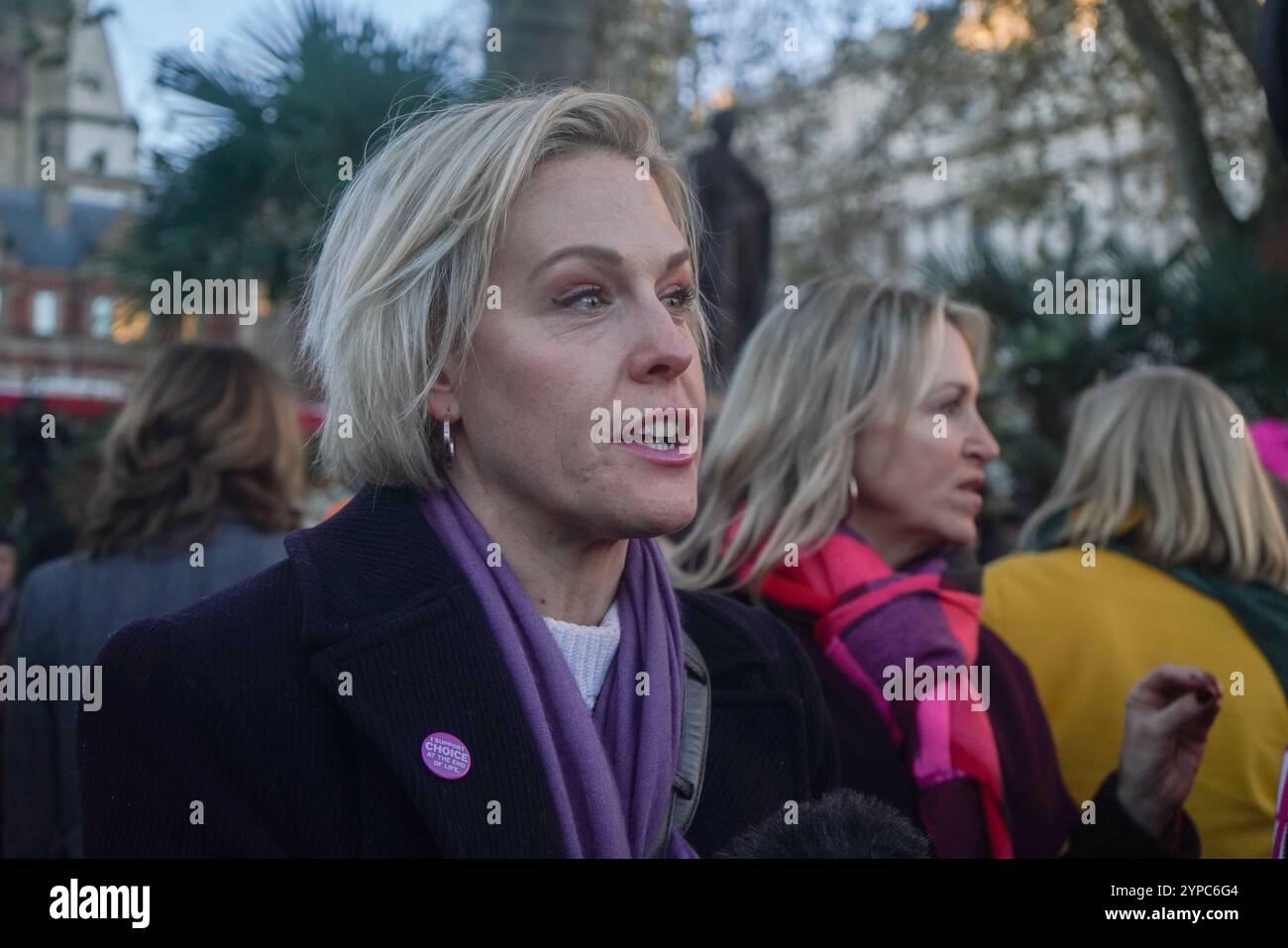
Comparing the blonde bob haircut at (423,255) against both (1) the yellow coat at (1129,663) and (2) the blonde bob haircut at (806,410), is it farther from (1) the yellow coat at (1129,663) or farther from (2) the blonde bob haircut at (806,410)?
(1) the yellow coat at (1129,663)

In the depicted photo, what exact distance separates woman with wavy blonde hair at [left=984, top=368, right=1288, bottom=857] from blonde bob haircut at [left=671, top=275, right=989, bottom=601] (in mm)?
615

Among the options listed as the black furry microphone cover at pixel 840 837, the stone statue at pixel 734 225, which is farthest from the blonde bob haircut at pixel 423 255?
the stone statue at pixel 734 225

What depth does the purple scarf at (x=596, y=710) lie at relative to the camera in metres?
1.71

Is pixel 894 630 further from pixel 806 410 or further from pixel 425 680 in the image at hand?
pixel 425 680

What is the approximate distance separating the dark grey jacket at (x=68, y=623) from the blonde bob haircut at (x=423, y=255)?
142 cm

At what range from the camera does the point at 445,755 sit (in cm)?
169

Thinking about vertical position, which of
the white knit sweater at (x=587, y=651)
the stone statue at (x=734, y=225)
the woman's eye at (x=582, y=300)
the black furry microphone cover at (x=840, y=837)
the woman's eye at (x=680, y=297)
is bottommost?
the black furry microphone cover at (x=840, y=837)

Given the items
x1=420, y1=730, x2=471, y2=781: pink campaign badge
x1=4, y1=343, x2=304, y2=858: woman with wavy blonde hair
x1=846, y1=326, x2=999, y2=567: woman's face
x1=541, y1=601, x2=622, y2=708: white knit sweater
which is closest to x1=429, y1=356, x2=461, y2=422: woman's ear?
x1=541, y1=601, x2=622, y2=708: white knit sweater

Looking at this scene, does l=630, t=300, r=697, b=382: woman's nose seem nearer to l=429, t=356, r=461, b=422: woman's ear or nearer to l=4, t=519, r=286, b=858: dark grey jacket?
l=429, t=356, r=461, b=422: woman's ear

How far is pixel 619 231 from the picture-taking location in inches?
74.5

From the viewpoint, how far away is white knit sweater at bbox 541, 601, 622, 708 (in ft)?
6.16
